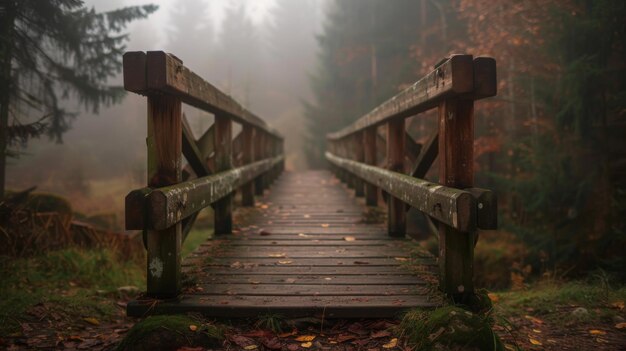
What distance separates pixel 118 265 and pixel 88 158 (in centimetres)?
2509

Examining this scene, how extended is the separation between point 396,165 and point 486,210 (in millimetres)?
2296

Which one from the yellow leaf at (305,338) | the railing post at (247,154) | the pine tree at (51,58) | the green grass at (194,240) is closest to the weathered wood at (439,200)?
the yellow leaf at (305,338)

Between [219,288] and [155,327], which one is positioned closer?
[155,327]

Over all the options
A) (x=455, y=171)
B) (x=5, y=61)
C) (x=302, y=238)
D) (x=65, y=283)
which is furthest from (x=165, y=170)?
(x=5, y=61)

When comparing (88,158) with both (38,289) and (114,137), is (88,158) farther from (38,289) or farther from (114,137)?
(38,289)

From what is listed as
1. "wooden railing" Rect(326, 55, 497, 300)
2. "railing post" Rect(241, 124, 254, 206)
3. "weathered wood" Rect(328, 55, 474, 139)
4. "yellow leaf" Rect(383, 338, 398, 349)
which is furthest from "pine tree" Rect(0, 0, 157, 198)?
"yellow leaf" Rect(383, 338, 398, 349)

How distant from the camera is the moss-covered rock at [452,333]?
212 cm

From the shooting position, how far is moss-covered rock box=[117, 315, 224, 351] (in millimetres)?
2262

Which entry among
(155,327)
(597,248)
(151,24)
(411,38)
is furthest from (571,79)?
(151,24)

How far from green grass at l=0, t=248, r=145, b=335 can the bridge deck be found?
135 cm

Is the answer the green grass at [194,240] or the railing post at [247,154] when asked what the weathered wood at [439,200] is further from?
the green grass at [194,240]

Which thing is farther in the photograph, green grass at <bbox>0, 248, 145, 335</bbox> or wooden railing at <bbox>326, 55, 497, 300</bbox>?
green grass at <bbox>0, 248, 145, 335</bbox>

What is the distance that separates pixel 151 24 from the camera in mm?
58375

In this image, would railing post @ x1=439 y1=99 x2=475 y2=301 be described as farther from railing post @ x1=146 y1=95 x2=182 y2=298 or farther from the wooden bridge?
railing post @ x1=146 y1=95 x2=182 y2=298
